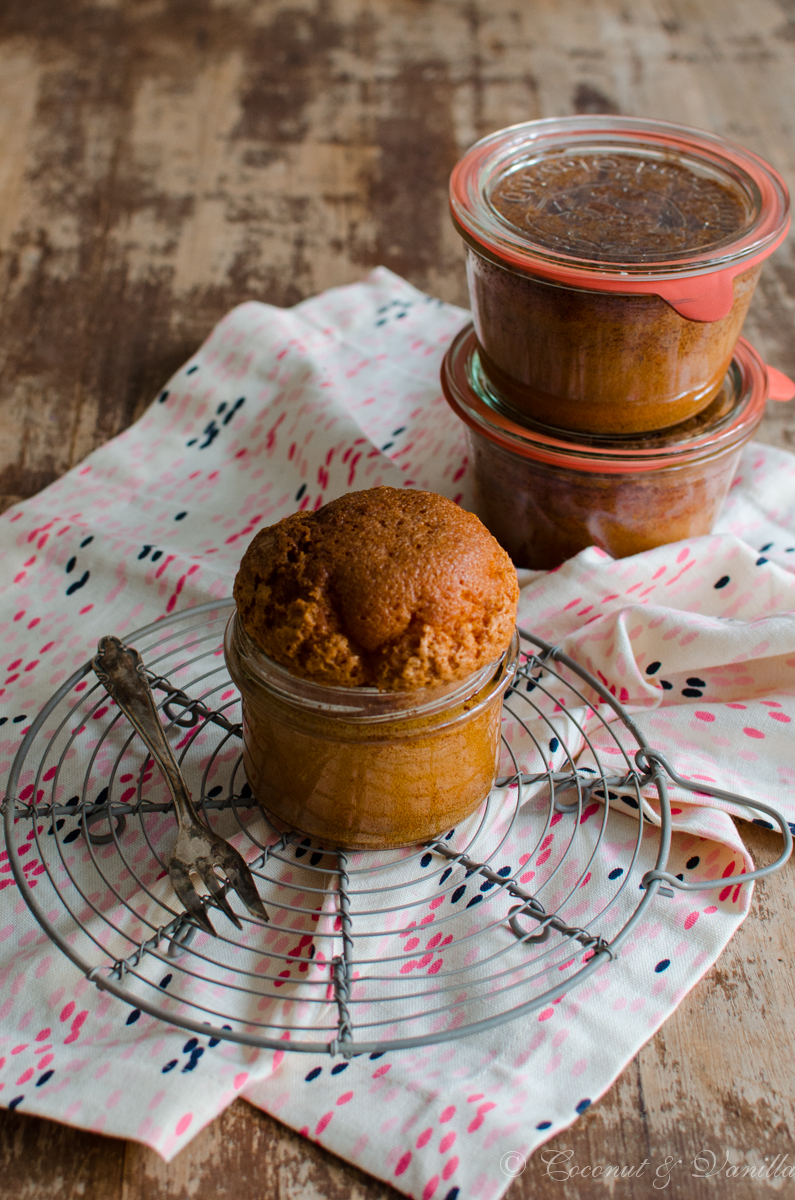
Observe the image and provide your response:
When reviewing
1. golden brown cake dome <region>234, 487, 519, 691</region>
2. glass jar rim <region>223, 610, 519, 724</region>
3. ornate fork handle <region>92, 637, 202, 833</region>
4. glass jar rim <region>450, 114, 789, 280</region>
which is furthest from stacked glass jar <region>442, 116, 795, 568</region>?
ornate fork handle <region>92, 637, 202, 833</region>

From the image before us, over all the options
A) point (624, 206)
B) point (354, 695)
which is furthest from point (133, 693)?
point (624, 206)

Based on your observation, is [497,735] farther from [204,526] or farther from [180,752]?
[204,526]

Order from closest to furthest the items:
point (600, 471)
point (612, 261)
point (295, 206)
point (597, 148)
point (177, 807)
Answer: point (177, 807)
point (612, 261)
point (600, 471)
point (597, 148)
point (295, 206)

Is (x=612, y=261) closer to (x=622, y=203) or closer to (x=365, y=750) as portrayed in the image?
(x=622, y=203)

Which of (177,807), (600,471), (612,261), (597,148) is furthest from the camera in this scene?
(597,148)

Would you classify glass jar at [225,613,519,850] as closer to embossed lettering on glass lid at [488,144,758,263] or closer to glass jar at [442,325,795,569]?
glass jar at [442,325,795,569]
